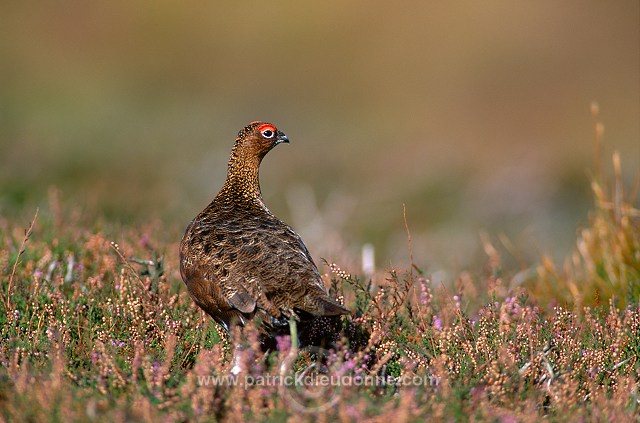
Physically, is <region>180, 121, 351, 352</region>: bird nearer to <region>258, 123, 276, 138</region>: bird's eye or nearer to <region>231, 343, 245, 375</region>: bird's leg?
<region>231, 343, 245, 375</region>: bird's leg

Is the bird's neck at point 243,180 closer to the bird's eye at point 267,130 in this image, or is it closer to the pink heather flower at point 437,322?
the bird's eye at point 267,130

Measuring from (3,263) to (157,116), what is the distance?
15.2 metres

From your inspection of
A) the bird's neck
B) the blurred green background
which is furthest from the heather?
the blurred green background

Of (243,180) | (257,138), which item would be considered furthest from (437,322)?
(257,138)

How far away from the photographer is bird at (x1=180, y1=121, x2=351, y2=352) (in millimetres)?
3984

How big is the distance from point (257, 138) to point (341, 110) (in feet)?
56.4

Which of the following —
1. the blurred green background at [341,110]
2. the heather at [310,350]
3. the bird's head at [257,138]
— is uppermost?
the blurred green background at [341,110]

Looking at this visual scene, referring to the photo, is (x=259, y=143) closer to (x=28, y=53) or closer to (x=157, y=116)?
(x=157, y=116)

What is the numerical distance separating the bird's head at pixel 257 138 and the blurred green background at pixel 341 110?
1058 millimetres

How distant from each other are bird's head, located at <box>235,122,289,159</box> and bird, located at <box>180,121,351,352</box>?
79cm

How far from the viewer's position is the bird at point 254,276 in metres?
3.98

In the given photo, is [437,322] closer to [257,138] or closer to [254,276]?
[254,276]

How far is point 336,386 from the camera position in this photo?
338cm

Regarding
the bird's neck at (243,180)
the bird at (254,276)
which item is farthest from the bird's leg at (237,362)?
the bird's neck at (243,180)
